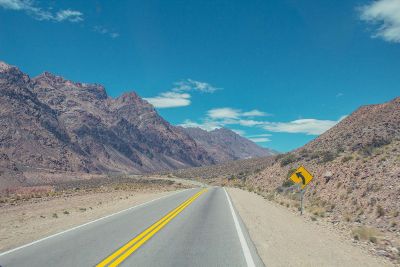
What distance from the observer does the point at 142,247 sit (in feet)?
33.0

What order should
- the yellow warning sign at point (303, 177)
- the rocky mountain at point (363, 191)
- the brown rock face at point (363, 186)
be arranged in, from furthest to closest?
the yellow warning sign at point (303, 177) → the brown rock face at point (363, 186) → the rocky mountain at point (363, 191)

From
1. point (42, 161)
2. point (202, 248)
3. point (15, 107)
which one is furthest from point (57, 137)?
point (202, 248)

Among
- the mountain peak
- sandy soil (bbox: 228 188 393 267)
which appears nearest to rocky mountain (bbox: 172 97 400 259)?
sandy soil (bbox: 228 188 393 267)

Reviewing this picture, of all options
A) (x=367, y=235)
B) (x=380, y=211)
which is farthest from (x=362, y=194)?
(x=367, y=235)

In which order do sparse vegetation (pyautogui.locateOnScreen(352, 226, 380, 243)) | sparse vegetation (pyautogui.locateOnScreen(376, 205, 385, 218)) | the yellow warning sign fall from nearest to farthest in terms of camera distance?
sparse vegetation (pyautogui.locateOnScreen(352, 226, 380, 243)) < sparse vegetation (pyautogui.locateOnScreen(376, 205, 385, 218)) < the yellow warning sign

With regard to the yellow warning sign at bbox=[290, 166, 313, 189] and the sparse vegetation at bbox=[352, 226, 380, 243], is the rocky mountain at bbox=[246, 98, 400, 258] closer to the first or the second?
the sparse vegetation at bbox=[352, 226, 380, 243]

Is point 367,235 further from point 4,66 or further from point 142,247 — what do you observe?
point 4,66

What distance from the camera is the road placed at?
28.2 ft

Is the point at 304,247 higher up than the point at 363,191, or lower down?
lower down

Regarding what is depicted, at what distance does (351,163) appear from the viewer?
27703 mm

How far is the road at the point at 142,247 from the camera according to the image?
8.61 metres

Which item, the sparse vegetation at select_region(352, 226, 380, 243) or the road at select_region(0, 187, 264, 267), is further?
the sparse vegetation at select_region(352, 226, 380, 243)

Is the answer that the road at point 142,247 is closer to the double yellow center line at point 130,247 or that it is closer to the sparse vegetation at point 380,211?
the double yellow center line at point 130,247

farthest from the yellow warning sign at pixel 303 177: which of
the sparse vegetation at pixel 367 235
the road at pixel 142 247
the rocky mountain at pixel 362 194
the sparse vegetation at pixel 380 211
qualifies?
the road at pixel 142 247
